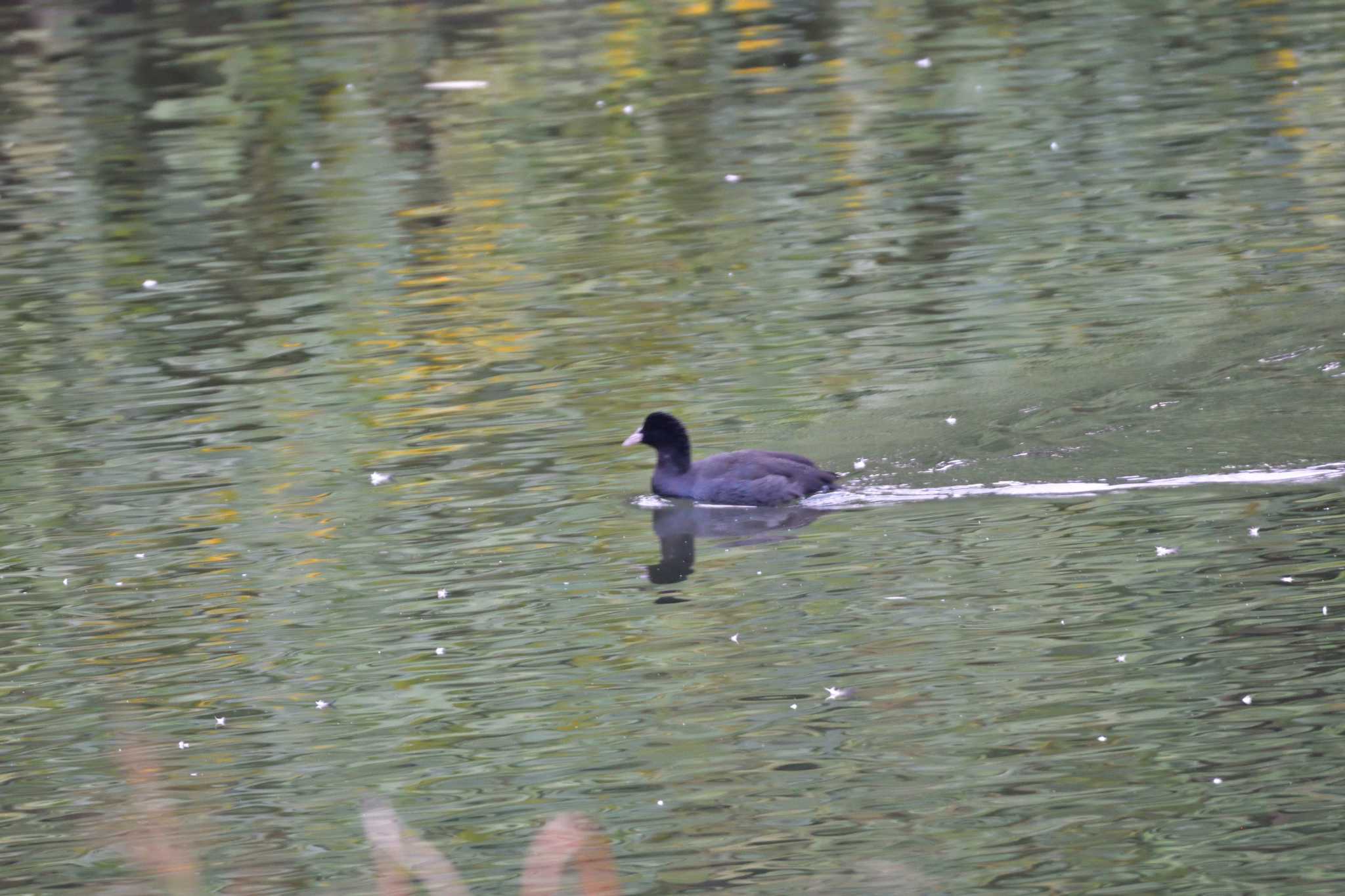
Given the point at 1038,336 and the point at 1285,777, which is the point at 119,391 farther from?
the point at 1285,777

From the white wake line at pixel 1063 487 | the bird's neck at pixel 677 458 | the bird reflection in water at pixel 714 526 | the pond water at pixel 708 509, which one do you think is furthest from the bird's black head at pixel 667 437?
the white wake line at pixel 1063 487

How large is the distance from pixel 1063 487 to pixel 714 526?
1.92 meters

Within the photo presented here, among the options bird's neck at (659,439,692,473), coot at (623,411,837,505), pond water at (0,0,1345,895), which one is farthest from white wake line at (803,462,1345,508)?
bird's neck at (659,439,692,473)

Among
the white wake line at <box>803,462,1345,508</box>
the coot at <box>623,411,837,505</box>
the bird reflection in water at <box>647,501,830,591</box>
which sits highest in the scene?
the coot at <box>623,411,837,505</box>

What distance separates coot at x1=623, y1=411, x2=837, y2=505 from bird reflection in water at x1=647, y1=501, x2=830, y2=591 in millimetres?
77

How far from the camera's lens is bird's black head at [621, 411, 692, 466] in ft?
39.5

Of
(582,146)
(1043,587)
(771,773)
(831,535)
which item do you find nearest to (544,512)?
(831,535)

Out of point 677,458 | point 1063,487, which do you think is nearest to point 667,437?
point 677,458

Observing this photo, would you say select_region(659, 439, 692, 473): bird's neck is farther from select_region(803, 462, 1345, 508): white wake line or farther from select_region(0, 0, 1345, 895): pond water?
select_region(803, 462, 1345, 508): white wake line

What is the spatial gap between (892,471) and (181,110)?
17.8 meters

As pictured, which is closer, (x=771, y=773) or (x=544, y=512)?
(x=771, y=773)

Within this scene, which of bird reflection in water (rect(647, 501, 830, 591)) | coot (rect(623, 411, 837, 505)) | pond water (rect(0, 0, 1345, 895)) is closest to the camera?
pond water (rect(0, 0, 1345, 895))

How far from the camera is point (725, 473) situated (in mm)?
11883

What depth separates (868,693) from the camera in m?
8.84
